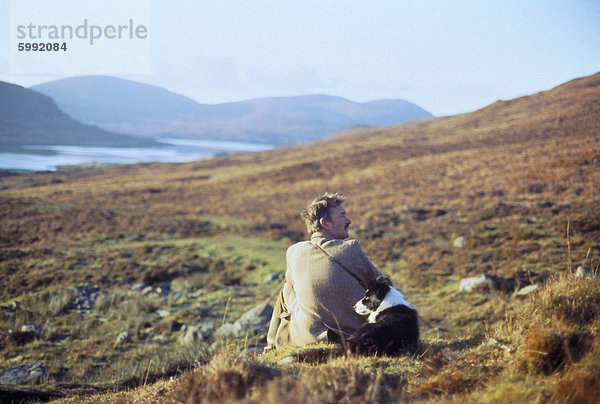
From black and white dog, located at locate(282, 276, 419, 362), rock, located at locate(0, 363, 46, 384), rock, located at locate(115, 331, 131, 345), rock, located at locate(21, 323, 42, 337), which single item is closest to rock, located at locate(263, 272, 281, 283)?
rock, located at locate(115, 331, 131, 345)

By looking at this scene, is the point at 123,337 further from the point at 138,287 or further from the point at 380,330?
the point at 380,330

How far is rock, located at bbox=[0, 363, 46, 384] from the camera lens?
5.83m

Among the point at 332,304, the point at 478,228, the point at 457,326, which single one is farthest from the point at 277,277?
the point at 332,304

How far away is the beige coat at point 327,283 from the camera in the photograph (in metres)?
3.83

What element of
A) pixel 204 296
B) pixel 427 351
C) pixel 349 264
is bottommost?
pixel 204 296

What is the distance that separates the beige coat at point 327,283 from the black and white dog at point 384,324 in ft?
0.54

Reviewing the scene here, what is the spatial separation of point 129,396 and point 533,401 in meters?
3.25

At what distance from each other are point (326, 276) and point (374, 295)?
485 mm

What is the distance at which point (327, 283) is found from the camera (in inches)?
151

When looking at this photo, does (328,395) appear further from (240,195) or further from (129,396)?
(240,195)

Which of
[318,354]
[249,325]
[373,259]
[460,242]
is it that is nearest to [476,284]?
[460,242]

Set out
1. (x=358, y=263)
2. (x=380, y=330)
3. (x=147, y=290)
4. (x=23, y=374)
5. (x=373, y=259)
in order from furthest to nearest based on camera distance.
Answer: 1. (x=373, y=259)
2. (x=147, y=290)
3. (x=23, y=374)
4. (x=358, y=263)
5. (x=380, y=330)

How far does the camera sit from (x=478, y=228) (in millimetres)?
14797

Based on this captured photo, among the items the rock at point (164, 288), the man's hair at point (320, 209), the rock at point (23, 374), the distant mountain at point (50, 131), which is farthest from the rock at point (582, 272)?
the distant mountain at point (50, 131)
